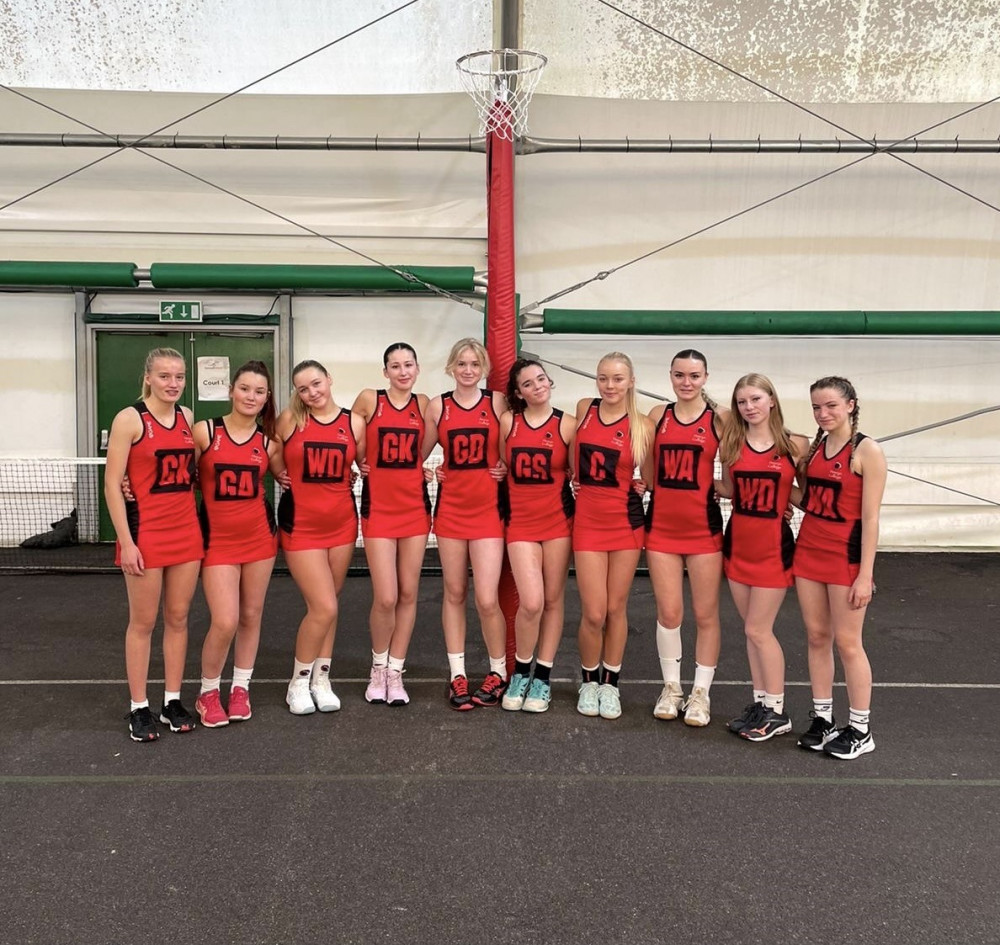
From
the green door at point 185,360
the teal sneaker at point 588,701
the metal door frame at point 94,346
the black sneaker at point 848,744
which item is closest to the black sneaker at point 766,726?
the black sneaker at point 848,744

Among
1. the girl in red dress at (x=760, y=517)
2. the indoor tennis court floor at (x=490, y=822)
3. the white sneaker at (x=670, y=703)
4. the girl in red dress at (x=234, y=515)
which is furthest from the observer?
the white sneaker at (x=670, y=703)

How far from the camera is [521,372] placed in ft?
12.4

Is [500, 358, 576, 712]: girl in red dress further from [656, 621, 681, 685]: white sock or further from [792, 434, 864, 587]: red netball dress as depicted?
[792, 434, 864, 587]: red netball dress

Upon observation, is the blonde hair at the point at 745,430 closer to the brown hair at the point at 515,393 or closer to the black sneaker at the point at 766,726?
the brown hair at the point at 515,393

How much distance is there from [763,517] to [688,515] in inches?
13.6

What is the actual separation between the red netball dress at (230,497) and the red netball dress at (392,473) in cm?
53

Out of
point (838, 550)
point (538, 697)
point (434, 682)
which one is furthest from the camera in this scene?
point (434, 682)

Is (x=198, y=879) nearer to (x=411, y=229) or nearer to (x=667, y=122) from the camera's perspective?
(x=411, y=229)

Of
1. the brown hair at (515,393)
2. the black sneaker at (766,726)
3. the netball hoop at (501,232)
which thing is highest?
the netball hoop at (501,232)

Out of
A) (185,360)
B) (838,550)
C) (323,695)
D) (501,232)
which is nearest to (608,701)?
(838,550)

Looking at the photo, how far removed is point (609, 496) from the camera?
372cm

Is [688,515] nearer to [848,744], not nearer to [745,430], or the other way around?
[745,430]

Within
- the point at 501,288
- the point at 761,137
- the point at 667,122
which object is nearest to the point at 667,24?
the point at 667,122

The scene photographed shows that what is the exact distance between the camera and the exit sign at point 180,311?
8.15 metres
